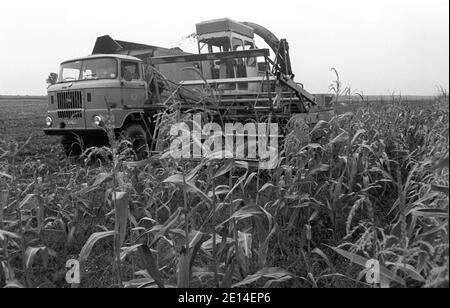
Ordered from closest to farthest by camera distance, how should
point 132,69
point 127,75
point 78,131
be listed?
1. point 78,131
2. point 127,75
3. point 132,69

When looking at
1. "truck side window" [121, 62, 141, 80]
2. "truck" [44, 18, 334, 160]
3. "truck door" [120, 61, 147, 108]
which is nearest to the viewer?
"truck" [44, 18, 334, 160]

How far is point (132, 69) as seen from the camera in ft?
27.7

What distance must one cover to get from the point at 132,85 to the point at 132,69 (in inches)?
18.1

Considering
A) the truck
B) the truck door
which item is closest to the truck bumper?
the truck

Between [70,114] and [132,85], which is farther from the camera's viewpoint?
[132,85]

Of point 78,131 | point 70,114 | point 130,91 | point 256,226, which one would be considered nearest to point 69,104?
point 70,114

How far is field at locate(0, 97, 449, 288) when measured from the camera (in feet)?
6.63

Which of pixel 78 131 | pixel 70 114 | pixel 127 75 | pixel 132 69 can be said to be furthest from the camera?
pixel 132 69

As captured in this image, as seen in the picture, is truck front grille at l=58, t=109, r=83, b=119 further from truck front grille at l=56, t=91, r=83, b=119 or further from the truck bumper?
the truck bumper

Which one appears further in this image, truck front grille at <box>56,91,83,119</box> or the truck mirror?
the truck mirror

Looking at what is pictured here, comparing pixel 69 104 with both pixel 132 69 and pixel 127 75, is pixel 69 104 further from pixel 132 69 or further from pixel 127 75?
pixel 132 69

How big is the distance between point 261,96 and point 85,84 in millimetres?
3697

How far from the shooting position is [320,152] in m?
4.23
